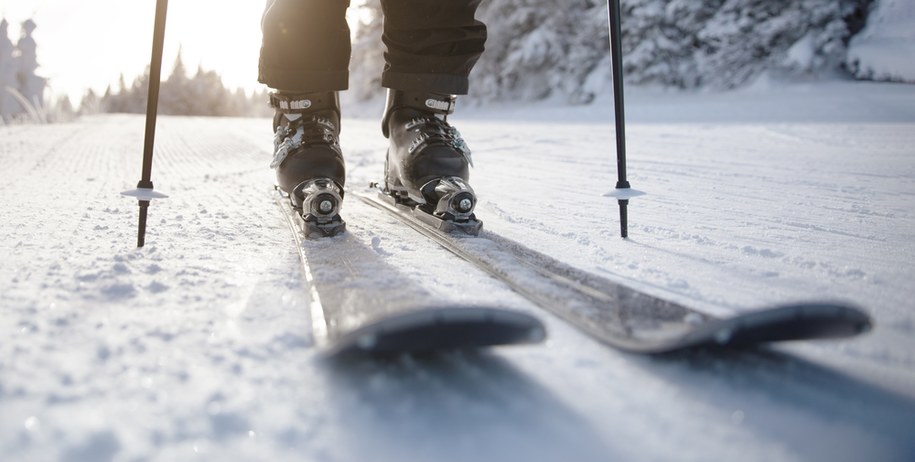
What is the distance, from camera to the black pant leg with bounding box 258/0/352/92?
4.78 feet

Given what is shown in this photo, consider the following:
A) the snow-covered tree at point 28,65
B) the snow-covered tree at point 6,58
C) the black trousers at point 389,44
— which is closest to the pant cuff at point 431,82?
the black trousers at point 389,44

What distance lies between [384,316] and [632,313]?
1.08ft

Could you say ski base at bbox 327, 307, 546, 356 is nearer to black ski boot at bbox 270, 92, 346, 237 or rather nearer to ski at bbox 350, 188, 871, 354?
ski at bbox 350, 188, 871, 354

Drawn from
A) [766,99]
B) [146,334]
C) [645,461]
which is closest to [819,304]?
[645,461]

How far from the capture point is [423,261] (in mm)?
1082

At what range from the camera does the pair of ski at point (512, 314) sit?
0.52 meters

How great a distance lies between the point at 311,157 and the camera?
1.45 meters

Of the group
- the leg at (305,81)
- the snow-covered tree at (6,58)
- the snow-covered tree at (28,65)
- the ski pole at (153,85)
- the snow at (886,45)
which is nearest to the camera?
the ski pole at (153,85)

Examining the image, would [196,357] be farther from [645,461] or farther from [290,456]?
[645,461]

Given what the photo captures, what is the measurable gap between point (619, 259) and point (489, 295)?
1.14 feet

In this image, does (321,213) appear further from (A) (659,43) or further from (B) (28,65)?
(B) (28,65)

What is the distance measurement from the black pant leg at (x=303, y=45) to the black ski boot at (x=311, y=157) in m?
0.05

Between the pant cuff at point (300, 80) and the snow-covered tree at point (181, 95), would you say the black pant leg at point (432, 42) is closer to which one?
the pant cuff at point (300, 80)

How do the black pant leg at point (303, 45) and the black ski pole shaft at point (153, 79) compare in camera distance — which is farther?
the black pant leg at point (303, 45)
